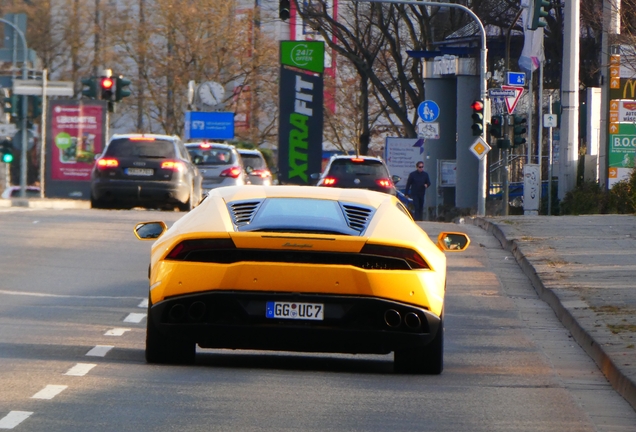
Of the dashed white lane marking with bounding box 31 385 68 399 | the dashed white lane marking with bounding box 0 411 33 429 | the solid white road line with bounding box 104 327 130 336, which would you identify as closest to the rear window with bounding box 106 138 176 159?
the solid white road line with bounding box 104 327 130 336

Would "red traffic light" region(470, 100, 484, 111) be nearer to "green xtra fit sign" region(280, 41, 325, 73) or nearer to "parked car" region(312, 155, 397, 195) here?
"parked car" region(312, 155, 397, 195)

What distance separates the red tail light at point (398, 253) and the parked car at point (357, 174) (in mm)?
24447

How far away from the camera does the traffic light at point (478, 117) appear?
125 feet

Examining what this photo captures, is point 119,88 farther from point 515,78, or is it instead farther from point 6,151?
point 515,78

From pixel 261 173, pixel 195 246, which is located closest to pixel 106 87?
pixel 261 173

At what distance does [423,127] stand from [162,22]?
32148 millimetres

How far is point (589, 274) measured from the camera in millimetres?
17234

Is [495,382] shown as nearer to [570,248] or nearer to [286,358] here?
[286,358]

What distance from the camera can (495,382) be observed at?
376 inches

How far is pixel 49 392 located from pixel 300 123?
46628mm

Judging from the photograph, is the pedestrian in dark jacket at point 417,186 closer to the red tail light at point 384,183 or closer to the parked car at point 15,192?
the red tail light at point 384,183

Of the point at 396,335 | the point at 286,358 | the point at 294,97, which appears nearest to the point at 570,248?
the point at 286,358

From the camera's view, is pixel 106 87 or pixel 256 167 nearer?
pixel 106 87

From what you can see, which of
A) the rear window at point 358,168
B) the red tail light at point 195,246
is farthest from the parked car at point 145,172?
the red tail light at point 195,246
